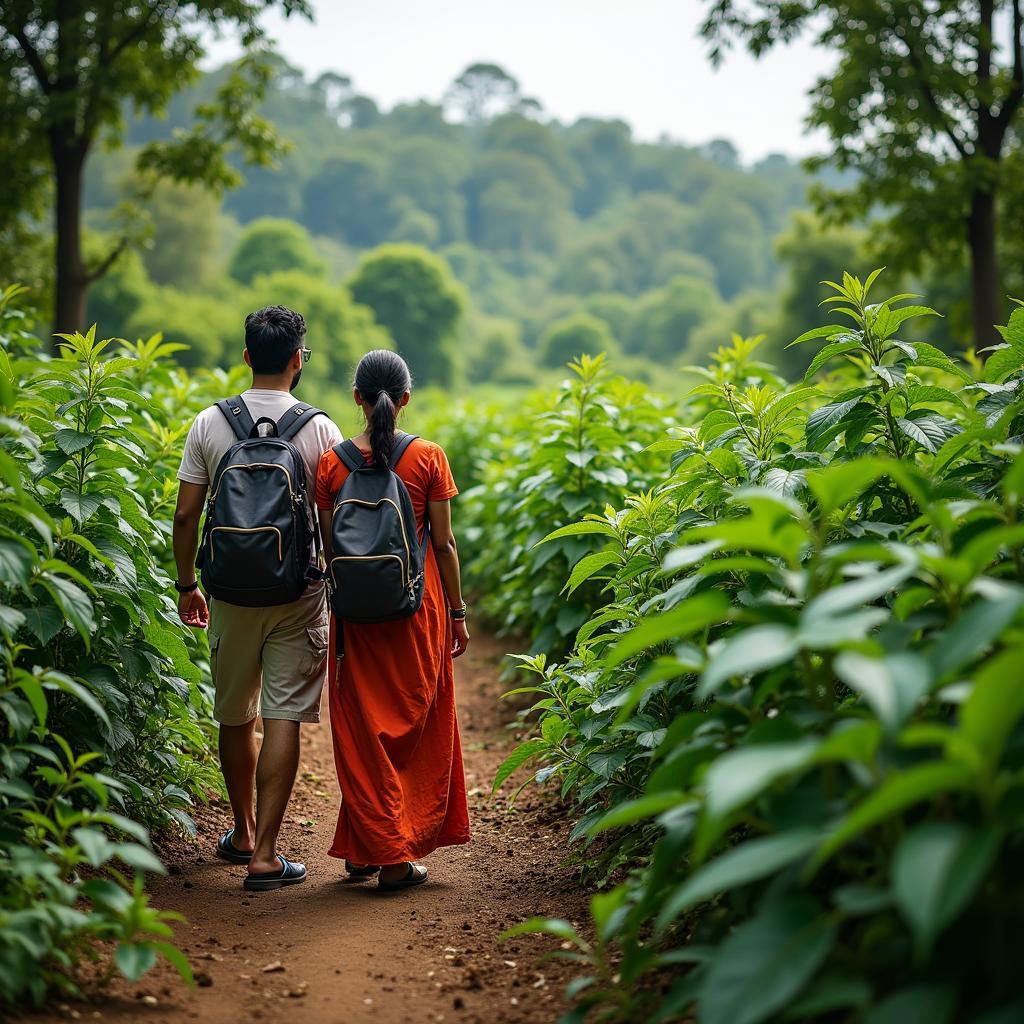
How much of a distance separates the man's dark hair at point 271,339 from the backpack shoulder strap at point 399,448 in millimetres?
548

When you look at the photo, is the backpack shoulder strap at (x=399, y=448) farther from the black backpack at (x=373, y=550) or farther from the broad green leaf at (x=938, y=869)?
the broad green leaf at (x=938, y=869)

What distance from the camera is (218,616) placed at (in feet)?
13.7

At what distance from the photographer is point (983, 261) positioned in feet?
41.5

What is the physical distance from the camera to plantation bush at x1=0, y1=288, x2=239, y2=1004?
2.60m

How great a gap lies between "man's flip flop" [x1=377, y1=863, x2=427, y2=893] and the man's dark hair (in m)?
2.04

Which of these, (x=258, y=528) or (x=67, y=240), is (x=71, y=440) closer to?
(x=258, y=528)

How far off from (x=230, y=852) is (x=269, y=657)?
0.90m

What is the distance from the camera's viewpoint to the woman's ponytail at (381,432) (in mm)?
4090

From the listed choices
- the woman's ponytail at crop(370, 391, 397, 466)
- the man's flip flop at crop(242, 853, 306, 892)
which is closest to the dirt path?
the man's flip flop at crop(242, 853, 306, 892)

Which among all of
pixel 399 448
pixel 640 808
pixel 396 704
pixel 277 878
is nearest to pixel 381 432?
pixel 399 448

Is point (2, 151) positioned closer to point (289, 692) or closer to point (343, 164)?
point (289, 692)

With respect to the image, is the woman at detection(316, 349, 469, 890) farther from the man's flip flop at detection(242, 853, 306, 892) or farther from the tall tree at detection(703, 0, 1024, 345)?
the tall tree at detection(703, 0, 1024, 345)

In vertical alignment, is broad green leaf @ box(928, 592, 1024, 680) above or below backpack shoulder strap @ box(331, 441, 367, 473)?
below

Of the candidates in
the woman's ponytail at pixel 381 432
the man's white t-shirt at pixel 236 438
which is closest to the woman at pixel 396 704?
the woman's ponytail at pixel 381 432
